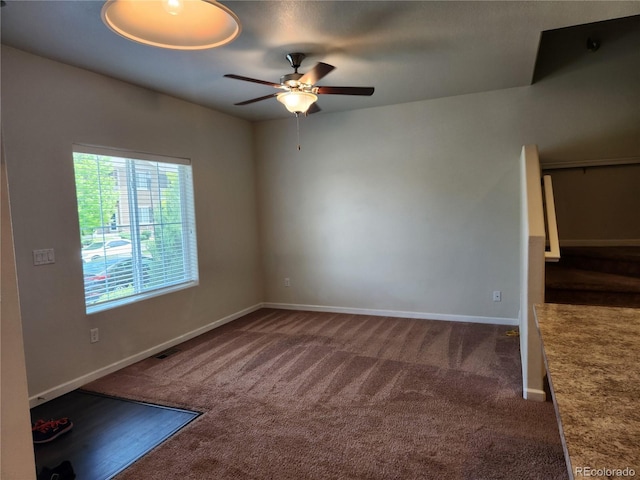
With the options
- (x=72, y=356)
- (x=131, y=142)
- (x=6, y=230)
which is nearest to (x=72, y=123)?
(x=131, y=142)

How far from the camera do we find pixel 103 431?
2510 mm

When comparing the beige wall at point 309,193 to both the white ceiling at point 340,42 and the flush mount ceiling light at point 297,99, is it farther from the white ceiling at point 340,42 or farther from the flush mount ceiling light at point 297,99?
the flush mount ceiling light at point 297,99

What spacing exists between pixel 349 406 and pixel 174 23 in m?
2.47

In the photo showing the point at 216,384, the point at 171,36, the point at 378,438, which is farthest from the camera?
the point at 216,384

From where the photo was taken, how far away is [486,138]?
14.0 ft

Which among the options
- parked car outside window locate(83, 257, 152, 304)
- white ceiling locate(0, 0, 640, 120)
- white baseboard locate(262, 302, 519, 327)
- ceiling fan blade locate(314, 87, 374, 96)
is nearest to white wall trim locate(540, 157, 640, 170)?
white ceiling locate(0, 0, 640, 120)

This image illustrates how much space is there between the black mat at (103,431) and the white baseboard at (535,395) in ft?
7.47

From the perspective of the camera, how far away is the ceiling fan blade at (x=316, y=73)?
2.60 meters

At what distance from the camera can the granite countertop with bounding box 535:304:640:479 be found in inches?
27.9

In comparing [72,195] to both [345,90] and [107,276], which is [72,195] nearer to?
[107,276]

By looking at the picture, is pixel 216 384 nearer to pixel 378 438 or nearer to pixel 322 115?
pixel 378 438

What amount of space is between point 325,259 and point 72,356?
2.99 metres

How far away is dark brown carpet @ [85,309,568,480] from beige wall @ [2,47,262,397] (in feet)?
1.05

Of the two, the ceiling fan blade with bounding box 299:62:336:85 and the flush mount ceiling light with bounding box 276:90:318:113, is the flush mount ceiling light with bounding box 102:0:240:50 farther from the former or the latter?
the flush mount ceiling light with bounding box 276:90:318:113
